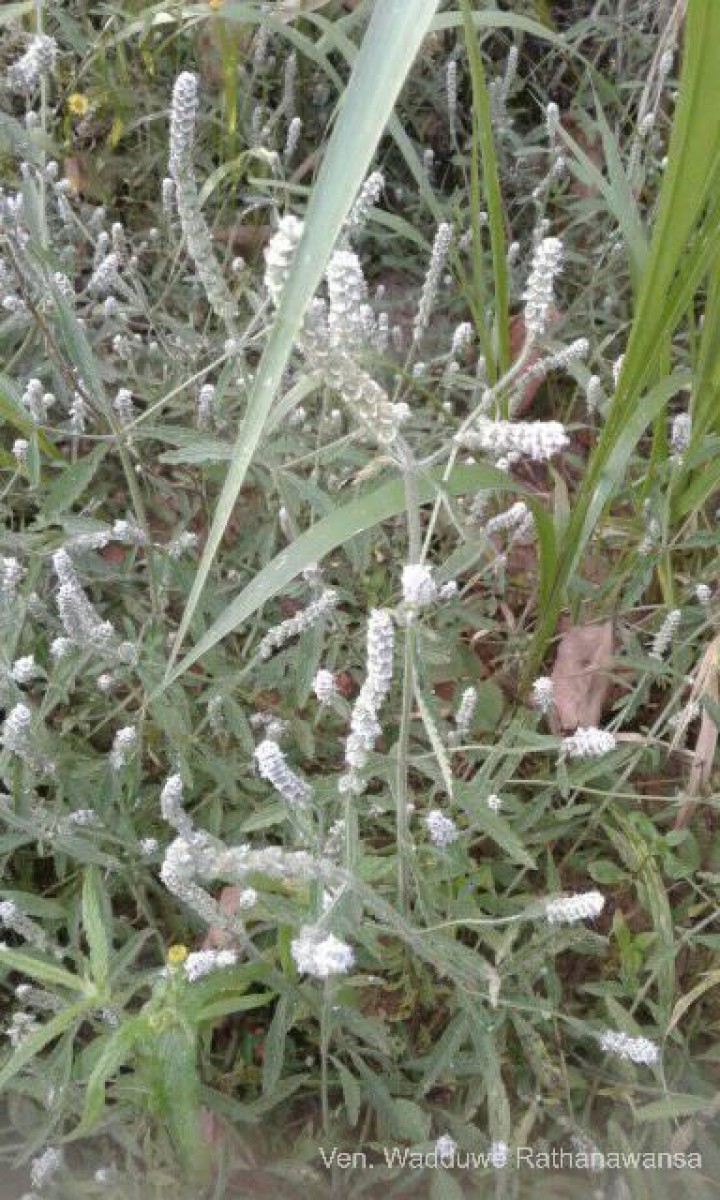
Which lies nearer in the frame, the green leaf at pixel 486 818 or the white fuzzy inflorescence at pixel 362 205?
the green leaf at pixel 486 818

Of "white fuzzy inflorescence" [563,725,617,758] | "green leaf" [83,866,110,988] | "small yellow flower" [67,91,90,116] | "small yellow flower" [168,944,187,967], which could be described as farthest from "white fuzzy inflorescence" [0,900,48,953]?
"small yellow flower" [67,91,90,116]

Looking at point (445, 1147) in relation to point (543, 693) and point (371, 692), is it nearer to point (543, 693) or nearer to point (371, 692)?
point (543, 693)

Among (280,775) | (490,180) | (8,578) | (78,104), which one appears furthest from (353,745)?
(78,104)

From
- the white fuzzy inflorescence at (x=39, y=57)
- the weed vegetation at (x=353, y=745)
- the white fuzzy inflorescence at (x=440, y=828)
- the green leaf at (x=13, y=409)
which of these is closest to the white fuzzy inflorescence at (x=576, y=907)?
the weed vegetation at (x=353, y=745)

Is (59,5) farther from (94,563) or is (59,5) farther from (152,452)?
(94,563)

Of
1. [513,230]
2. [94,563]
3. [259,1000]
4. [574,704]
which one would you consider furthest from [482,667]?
[513,230]

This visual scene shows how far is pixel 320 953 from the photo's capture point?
0.87m

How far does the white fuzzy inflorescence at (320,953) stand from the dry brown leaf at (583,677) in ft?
2.24

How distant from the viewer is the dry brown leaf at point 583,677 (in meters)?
1.58

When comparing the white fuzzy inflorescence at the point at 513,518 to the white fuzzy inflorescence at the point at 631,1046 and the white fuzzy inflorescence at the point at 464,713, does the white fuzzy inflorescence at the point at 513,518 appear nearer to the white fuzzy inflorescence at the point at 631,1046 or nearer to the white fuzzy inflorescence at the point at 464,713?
the white fuzzy inflorescence at the point at 464,713

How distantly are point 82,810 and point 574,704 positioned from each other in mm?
625

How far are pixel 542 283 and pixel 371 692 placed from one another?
1.07ft

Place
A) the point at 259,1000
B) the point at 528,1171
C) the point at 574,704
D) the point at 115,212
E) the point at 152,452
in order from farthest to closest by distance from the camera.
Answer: the point at 115,212
the point at 152,452
the point at 574,704
the point at 528,1171
the point at 259,1000

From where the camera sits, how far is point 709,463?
4.86ft
